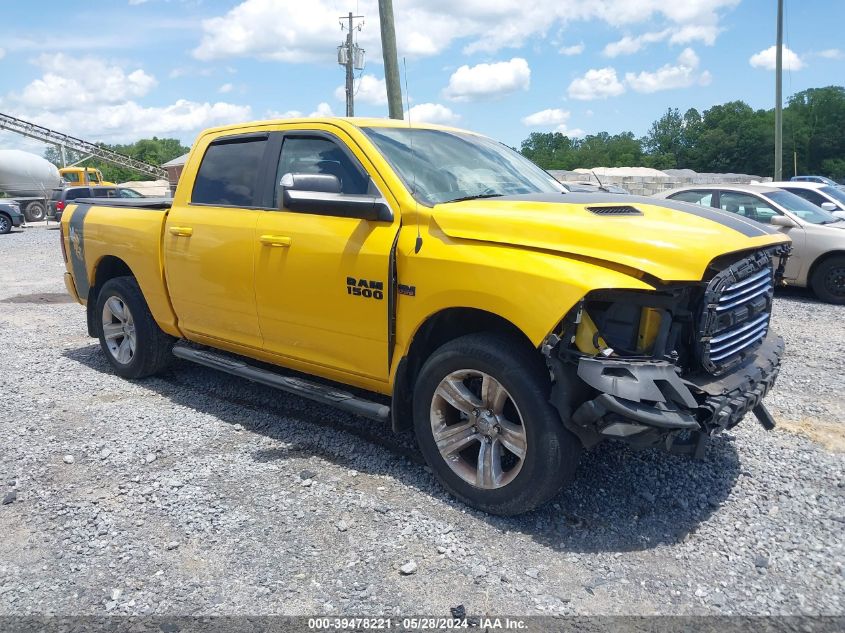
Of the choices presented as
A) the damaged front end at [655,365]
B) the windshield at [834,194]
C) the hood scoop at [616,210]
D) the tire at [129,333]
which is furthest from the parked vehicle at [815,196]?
the tire at [129,333]

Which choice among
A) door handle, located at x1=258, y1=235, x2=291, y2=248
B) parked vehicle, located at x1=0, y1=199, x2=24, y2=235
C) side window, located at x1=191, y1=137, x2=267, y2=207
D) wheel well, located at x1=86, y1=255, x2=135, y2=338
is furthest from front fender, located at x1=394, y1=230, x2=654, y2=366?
parked vehicle, located at x1=0, y1=199, x2=24, y2=235

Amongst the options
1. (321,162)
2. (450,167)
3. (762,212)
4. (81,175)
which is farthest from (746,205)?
(81,175)

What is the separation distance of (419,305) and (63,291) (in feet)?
31.2

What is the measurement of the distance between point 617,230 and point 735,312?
730 mm

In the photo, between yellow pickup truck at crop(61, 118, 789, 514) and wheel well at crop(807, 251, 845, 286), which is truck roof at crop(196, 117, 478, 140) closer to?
yellow pickup truck at crop(61, 118, 789, 514)

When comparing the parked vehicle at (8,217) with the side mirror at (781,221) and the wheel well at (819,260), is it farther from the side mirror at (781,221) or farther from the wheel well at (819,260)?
the wheel well at (819,260)

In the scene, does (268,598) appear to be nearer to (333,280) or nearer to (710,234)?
(333,280)

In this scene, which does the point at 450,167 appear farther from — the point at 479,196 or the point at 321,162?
the point at 321,162

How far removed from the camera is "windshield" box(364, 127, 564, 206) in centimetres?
391

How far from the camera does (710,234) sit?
3236 millimetres

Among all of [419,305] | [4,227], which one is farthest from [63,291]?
[4,227]

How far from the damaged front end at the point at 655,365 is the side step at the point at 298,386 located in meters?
Answer: 1.22

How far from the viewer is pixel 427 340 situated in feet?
12.4

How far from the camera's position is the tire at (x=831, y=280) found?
9.18 meters
